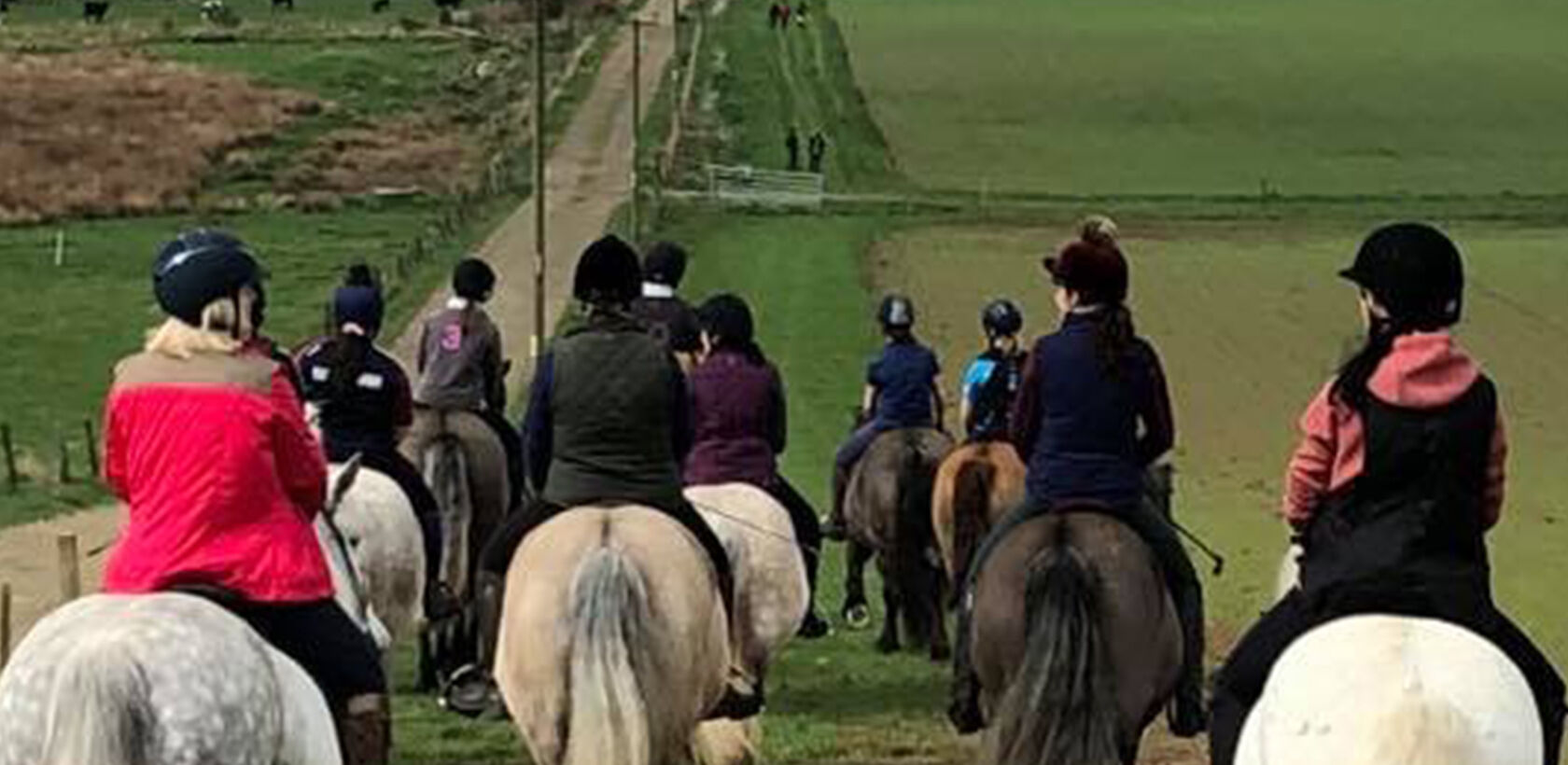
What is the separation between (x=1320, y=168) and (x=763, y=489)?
5976cm

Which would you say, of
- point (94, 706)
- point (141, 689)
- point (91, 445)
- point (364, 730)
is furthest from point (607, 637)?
point (91, 445)

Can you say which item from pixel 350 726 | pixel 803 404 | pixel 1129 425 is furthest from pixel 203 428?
pixel 803 404

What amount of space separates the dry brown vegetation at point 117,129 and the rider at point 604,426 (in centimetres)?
5015

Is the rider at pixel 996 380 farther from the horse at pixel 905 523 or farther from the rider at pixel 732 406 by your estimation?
the rider at pixel 732 406

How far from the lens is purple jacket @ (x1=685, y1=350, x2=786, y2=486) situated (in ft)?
55.0

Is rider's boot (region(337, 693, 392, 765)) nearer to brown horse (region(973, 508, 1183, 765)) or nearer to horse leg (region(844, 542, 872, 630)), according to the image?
brown horse (region(973, 508, 1183, 765))

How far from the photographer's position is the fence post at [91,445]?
1264 inches

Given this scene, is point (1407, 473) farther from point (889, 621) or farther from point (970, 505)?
point (889, 621)

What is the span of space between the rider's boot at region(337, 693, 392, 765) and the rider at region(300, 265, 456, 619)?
17.3 feet

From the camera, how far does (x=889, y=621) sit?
2109 centimetres

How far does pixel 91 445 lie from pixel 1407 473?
26162mm

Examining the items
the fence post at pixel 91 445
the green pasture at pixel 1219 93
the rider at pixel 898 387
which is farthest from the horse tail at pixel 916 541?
the green pasture at pixel 1219 93

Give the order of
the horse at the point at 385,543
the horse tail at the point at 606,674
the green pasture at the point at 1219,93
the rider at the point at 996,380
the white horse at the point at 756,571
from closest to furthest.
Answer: the horse tail at the point at 606,674
the horse at the point at 385,543
the white horse at the point at 756,571
the rider at the point at 996,380
the green pasture at the point at 1219,93

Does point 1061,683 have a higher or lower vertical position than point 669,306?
lower
